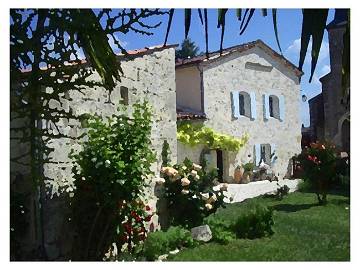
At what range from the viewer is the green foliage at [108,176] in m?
4.11

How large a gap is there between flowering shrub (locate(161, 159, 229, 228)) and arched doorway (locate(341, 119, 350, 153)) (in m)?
1.26

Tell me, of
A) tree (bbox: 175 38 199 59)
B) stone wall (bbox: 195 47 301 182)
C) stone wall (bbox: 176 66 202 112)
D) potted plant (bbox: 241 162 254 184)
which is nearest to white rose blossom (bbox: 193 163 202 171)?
stone wall (bbox: 195 47 301 182)

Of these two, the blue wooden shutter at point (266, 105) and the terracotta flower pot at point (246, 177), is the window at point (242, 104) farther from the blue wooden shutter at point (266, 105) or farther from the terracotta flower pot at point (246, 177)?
the terracotta flower pot at point (246, 177)

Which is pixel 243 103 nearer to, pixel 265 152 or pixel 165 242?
pixel 265 152

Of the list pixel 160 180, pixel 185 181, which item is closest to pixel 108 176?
pixel 160 180

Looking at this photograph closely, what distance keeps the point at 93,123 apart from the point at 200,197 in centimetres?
142

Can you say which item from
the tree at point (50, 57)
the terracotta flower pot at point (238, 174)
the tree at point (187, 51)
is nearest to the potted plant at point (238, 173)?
the terracotta flower pot at point (238, 174)

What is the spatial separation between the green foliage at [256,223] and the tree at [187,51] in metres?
1.34

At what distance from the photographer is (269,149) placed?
4590mm

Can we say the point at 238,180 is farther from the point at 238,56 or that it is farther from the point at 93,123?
the point at 93,123

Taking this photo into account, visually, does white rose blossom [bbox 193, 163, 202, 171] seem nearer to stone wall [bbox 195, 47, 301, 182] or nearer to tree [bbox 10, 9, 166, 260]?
stone wall [bbox 195, 47, 301, 182]
